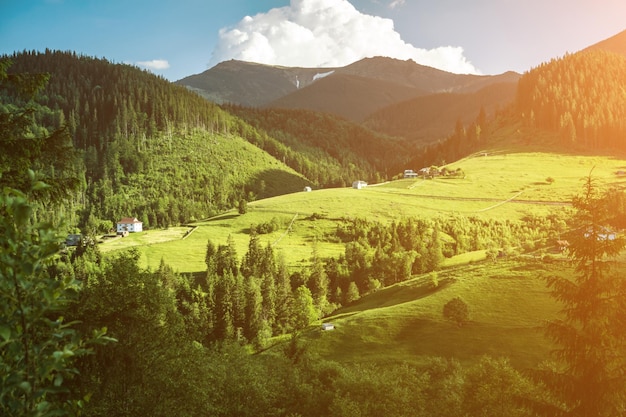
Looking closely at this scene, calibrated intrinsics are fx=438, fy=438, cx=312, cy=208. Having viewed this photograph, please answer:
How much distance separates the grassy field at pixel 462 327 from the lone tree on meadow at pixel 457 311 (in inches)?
34.8

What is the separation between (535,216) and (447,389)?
135256 millimetres

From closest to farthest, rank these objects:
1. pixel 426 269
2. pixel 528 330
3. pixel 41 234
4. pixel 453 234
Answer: pixel 41 234, pixel 528 330, pixel 426 269, pixel 453 234

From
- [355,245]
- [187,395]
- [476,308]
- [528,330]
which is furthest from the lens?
[355,245]

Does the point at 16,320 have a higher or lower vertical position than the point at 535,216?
higher

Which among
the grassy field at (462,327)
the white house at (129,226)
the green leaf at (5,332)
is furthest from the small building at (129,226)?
the green leaf at (5,332)

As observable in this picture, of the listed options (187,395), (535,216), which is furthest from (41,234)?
(535,216)

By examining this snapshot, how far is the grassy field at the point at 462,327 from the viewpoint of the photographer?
180ft

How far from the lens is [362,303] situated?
93.1m

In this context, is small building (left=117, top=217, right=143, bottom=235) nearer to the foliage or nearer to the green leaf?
the foliage

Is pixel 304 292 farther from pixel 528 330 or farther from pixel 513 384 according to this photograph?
pixel 513 384

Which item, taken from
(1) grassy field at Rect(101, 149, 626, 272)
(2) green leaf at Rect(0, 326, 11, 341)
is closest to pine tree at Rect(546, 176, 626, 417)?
(2) green leaf at Rect(0, 326, 11, 341)

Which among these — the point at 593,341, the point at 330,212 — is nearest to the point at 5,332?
the point at 593,341

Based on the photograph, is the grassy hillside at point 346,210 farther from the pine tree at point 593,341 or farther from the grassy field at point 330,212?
the pine tree at point 593,341

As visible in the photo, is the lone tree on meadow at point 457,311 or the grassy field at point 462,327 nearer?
the grassy field at point 462,327
